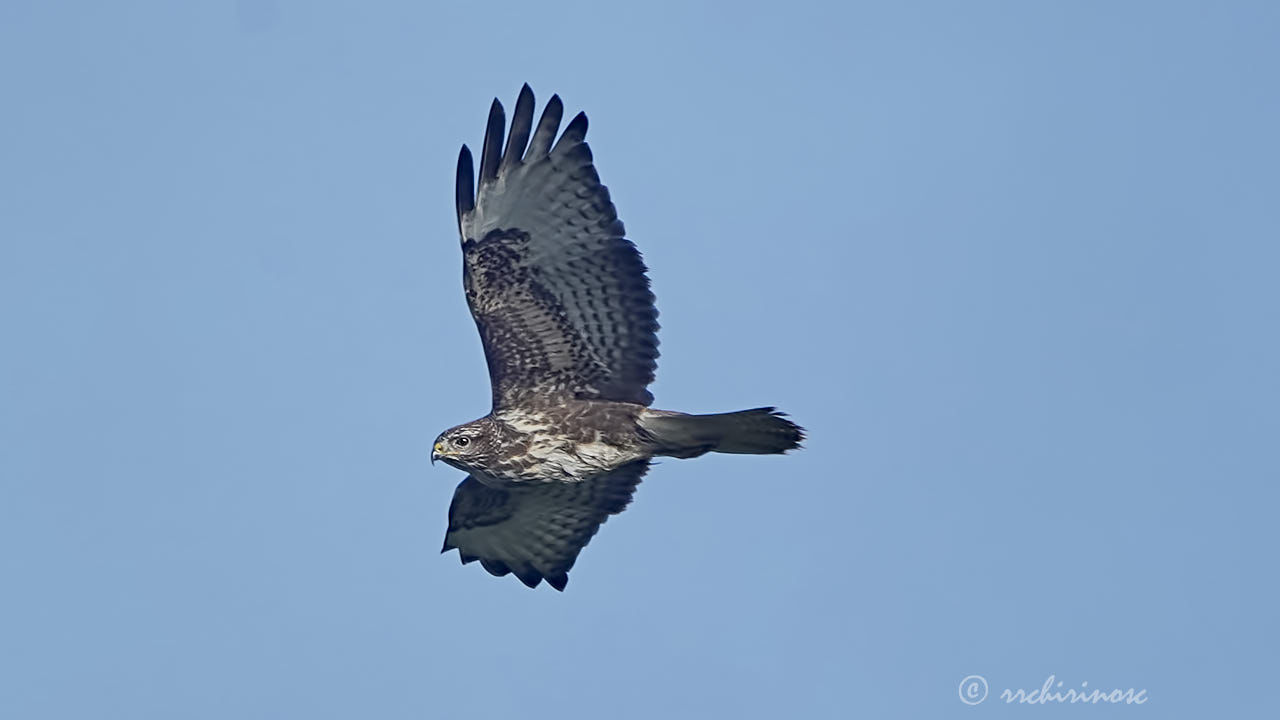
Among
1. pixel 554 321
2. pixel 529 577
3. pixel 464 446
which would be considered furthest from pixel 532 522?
pixel 554 321

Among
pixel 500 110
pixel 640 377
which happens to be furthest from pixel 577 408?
pixel 500 110

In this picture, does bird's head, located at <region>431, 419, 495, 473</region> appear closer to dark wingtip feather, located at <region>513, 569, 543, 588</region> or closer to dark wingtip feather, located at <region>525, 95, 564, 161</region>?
dark wingtip feather, located at <region>513, 569, 543, 588</region>

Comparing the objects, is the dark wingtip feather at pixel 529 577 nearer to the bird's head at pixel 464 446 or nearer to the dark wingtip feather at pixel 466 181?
the bird's head at pixel 464 446

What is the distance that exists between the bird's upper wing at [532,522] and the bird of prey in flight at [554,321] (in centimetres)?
82

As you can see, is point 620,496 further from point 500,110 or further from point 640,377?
point 500,110

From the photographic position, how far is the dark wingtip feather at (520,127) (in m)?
13.5

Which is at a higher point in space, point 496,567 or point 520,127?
point 520,127

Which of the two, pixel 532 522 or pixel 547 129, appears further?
pixel 532 522

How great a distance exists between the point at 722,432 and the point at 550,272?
1.73 meters

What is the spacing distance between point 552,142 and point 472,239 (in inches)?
35.3

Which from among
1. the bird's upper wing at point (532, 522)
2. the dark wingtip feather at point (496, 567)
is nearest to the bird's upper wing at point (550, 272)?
the bird's upper wing at point (532, 522)

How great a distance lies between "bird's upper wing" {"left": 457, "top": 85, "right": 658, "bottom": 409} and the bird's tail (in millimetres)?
346

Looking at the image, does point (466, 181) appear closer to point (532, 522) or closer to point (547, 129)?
point (547, 129)

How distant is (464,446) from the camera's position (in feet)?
44.7
